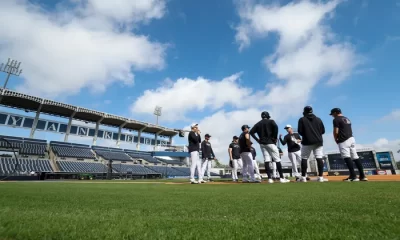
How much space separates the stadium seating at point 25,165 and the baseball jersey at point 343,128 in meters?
33.3

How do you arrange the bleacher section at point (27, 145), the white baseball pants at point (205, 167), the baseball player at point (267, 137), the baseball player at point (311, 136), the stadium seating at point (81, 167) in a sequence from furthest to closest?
the stadium seating at point (81, 167), the bleacher section at point (27, 145), the white baseball pants at point (205, 167), the baseball player at point (267, 137), the baseball player at point (311, 136)

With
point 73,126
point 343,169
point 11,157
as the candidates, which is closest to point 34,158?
point 11,157

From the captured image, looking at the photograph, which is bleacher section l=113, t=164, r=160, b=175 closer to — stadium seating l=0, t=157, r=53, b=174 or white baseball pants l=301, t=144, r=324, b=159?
stadium seating l=0, t=157, r=53, b=174

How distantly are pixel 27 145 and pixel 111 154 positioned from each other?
490 inches

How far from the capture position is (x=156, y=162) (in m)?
46.6

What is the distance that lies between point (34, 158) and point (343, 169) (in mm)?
44720

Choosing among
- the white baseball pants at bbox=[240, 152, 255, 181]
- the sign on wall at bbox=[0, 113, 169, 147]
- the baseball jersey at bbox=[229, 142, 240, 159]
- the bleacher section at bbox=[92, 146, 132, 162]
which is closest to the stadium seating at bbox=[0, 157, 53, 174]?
the sign on wall at bbox=[0, 113, 169, 147]

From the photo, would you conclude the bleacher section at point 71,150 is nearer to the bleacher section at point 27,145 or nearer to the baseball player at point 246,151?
the bleacher section at point 27,145

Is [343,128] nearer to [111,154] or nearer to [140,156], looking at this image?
[111,154]

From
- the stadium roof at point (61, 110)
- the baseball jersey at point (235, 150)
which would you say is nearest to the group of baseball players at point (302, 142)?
the baseball jersey at point (235, 150)

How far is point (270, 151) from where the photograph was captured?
6.70 m

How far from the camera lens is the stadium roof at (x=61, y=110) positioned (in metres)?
30.5

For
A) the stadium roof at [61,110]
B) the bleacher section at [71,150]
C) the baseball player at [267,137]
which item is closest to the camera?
the baseball player at [267,137]

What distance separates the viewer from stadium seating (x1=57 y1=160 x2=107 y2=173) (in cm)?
3173
